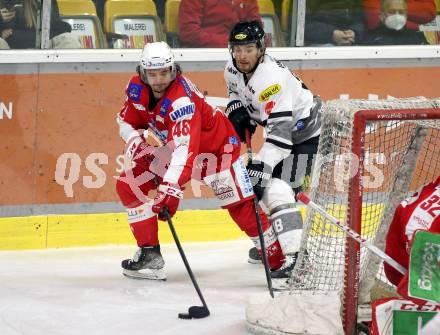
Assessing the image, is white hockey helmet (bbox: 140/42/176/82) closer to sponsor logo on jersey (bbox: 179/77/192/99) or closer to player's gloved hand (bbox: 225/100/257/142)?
sponsor logo on jersey (bbox: 179/77/192/99)

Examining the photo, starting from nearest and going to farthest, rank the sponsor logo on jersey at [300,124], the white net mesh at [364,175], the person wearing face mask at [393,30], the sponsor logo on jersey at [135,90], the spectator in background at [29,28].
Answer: the white net mesh at [364,175] < the sponsor logo on jersey at [135,90] < the sponsor logo on jersey at [300,124] < the spectator in background at [29,28] < the person wearing face mask at [393,30]


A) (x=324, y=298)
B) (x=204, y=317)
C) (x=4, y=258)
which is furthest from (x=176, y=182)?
(x=4, y=258)

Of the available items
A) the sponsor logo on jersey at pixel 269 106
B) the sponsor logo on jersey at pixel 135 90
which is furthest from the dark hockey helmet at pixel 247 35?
the sponsor logo on jersey at pixel 135 90

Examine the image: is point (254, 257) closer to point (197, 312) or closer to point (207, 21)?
point (197, 312)

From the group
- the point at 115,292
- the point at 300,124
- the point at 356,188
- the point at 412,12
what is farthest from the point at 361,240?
the point at 412,12

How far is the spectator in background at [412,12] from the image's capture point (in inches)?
256

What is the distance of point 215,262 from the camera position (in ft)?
18.0

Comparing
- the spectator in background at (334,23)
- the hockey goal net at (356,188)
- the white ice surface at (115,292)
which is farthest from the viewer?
the spectator in background at (334,23)

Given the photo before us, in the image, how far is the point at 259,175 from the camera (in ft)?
16.1

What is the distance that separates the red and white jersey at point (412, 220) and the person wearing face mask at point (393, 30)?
10.2ft

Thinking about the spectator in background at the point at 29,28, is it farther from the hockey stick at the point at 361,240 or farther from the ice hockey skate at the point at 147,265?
the hockey stick at the point at 361,240

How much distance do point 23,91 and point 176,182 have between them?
5.27 feet

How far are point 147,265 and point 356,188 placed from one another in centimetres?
159

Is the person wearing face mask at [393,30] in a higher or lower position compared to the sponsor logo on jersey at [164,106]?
higher
